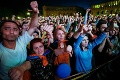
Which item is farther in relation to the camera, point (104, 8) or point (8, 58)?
point (104, 8)

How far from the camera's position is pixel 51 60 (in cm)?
293

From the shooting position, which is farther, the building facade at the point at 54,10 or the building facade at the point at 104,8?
the building facade at the point at 104,8

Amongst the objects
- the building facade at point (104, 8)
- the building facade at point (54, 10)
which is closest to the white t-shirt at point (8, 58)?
the building facade at point (54, 10)

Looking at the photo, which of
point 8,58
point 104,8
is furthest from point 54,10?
point 104,8

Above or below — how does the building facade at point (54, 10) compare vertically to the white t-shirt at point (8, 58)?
above

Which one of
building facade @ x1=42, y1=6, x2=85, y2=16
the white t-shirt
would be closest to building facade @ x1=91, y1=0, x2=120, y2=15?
building facade @ x1=42, y1=6, x2=85, y2=16

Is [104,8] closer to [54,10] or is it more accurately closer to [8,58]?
[54,10]

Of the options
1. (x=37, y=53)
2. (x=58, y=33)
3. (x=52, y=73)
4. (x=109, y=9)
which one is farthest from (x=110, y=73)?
(x=109, y=9)

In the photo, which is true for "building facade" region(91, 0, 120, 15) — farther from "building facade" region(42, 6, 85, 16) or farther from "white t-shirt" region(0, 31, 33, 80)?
"white t-shirt" region(0, 31, 33, 80)

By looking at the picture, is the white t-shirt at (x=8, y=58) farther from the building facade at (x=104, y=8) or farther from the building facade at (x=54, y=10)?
the building facade at (x=104, y=8)

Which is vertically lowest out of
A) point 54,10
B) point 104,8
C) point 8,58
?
point 8,58

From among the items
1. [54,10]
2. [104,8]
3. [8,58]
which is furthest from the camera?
[104,8]

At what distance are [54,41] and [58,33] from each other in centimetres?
24

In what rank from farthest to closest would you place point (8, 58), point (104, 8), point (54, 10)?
1. point (104, 8)
2. point (54, 10)
3. point (8, 58)
